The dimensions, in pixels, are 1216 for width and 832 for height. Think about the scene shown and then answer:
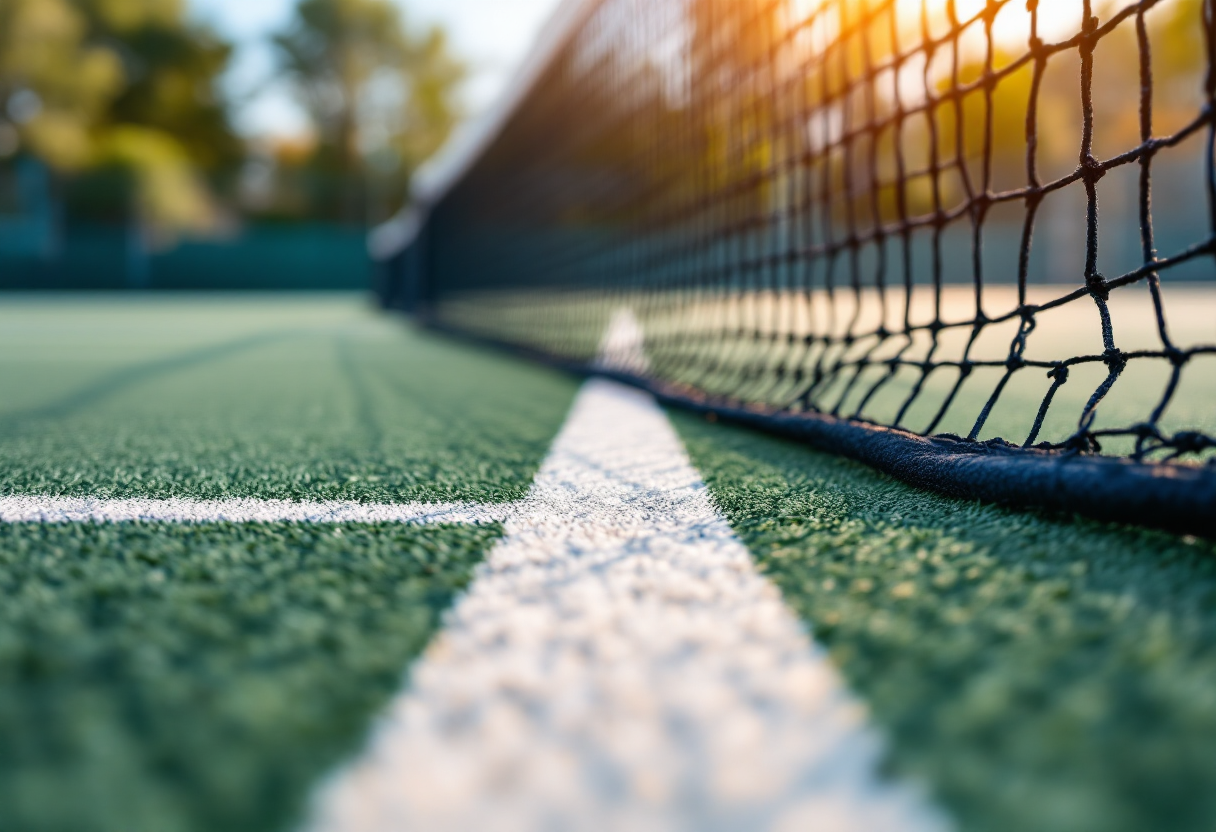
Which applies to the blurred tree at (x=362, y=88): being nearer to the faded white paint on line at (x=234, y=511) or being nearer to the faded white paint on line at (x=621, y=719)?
the faded white paint on line at (x=234, y=511)

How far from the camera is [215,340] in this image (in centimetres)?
476

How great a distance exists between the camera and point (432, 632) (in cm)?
57

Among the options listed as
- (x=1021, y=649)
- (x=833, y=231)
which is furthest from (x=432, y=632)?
(x=833, y=231)

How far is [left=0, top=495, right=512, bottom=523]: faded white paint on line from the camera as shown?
0.86 m

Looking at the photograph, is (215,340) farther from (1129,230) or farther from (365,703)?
(1129,230)

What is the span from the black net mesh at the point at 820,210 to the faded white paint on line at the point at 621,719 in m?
0.43

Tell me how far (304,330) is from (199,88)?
21.6 metres

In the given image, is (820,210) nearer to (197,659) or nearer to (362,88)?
(197,659)

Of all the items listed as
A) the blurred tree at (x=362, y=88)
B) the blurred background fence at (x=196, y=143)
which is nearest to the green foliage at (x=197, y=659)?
the blurred background fence at (x=196, y=143)

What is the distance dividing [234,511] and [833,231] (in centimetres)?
223

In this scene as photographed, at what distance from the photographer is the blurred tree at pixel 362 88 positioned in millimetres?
25703

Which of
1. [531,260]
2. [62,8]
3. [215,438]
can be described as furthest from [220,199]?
[215,438]

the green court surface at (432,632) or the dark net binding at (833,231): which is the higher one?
the dark net binding at (833,231)

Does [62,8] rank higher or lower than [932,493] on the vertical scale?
higher
